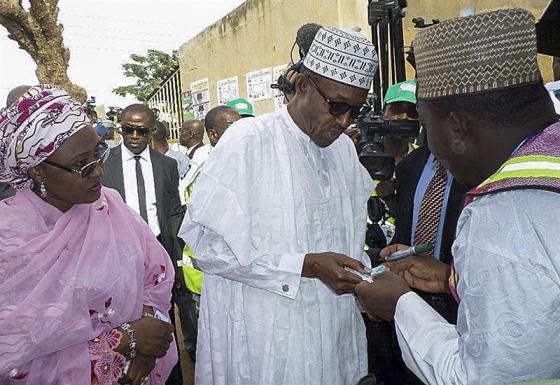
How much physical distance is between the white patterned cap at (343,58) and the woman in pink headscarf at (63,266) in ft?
3.05

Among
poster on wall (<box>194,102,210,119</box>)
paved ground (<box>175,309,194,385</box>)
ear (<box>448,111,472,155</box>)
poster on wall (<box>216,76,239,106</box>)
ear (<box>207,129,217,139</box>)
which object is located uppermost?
poster on wall (<box>216,76,239,106</box>)

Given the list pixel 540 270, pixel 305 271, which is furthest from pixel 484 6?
pixel 540 270

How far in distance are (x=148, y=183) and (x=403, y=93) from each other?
7.25ft

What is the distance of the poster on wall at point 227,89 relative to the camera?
1205 cm

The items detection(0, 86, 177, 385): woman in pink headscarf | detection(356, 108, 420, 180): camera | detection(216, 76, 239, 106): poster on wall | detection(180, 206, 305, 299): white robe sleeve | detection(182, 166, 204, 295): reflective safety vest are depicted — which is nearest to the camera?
detection(0, 86, 177, 385): woman in pink headscarf

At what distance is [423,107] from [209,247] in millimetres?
1077

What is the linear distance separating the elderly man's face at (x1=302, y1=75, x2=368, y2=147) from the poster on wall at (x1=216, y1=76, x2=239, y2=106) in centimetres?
1015

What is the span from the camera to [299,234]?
79.0 inches

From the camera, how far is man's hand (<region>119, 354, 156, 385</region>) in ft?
6.13

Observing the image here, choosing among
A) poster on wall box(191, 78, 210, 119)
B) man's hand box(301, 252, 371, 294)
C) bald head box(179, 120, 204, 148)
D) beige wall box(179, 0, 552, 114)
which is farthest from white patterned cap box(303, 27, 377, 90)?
poster on wall box(191, 78, 210, 119)

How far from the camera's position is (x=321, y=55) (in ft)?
6.62

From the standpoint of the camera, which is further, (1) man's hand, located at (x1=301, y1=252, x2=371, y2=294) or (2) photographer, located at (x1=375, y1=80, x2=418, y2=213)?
(2) photographer, located at (x1=375, y1=80, x2=418, y2=213)

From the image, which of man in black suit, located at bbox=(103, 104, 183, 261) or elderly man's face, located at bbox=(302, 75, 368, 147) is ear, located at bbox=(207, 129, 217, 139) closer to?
man in black suit, located at bbox=(103, 104, 183, 261)

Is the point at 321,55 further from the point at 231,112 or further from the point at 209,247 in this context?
the point at 231,112
